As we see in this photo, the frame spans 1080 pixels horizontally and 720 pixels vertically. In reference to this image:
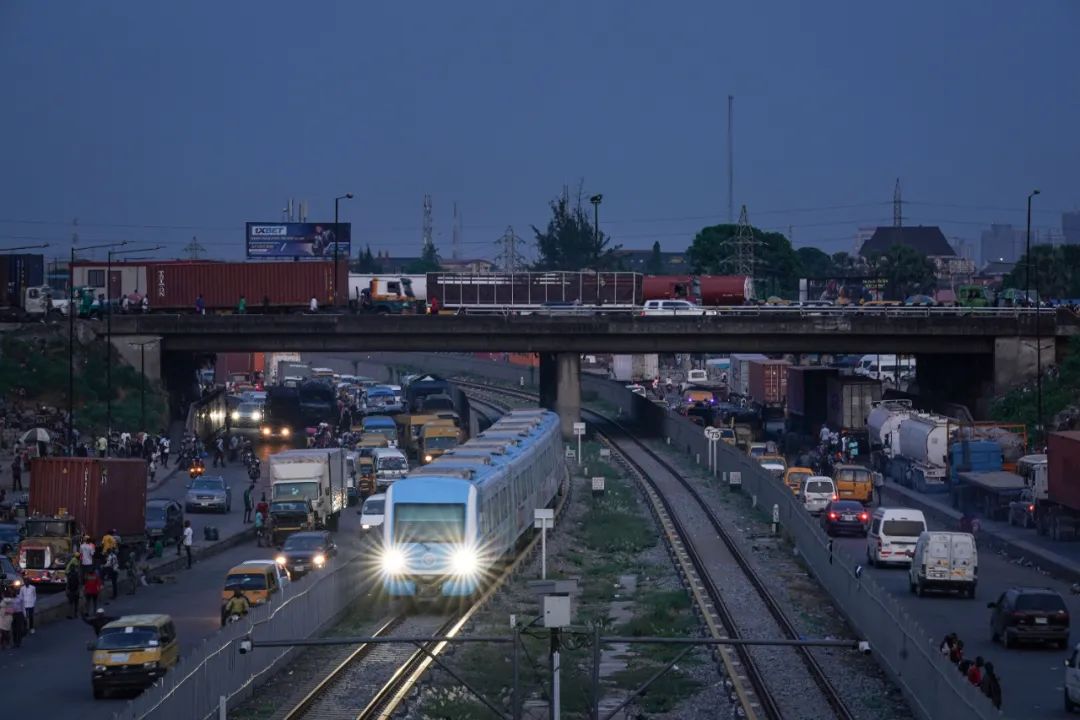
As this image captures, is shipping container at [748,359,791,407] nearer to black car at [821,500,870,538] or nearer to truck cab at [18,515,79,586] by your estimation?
black car at [821,500,870,538]

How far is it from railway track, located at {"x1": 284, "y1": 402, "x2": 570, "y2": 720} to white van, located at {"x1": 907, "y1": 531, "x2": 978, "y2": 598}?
419 inches

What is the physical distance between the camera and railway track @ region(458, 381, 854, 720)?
2498 cm

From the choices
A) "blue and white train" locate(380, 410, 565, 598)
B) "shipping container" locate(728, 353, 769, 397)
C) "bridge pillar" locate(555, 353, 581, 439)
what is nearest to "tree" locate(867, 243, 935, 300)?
"shipping container" locate(728, 353, 769, 397)

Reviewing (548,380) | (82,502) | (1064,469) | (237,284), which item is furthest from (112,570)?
(237,284)

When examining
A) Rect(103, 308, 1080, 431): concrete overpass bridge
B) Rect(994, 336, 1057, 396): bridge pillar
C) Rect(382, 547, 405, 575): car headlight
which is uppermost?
Rect(103, 308, 1080, 431): concrete overpass bridge

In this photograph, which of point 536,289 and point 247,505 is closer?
point 247,505

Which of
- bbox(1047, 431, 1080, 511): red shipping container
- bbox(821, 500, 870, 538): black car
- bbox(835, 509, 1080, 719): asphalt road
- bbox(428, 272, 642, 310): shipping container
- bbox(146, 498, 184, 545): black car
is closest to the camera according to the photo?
bbox(835, 509, 1080, 719): asphalt road

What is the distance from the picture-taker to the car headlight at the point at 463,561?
106 feet

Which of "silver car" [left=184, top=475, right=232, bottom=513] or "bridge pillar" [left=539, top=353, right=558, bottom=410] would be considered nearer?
"silver car" [left=184, top=475, right=232, bottom=513]

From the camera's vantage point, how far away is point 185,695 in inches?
796

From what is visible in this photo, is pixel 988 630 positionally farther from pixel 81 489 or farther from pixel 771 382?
pixel 771 382

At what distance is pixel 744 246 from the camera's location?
579 feet

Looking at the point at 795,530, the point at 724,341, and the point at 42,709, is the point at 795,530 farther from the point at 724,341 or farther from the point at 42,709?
the point at 724,341

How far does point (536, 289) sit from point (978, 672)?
245 ft
